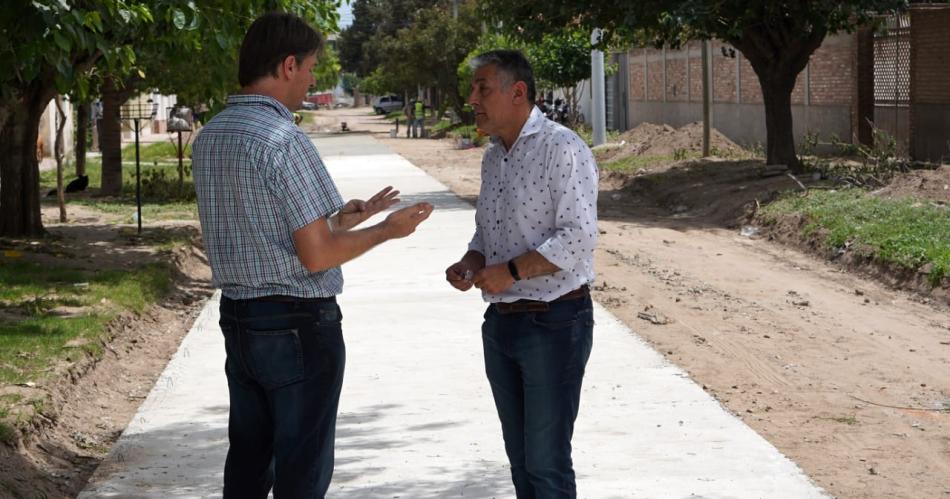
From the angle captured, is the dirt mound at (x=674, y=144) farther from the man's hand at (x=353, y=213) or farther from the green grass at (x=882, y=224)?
the man's hand at (x=353, y=213)

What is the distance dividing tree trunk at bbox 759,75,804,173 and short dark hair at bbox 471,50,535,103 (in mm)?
17470

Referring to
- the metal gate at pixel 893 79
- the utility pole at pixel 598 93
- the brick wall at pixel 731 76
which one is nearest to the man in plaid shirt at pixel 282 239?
the brick wall at pixel 731 76

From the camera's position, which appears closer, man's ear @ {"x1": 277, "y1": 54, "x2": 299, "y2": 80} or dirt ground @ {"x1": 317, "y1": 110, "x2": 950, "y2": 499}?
man's ear @ {"x1": 277, "y1": 54, "x2": 299, "y2": 80}

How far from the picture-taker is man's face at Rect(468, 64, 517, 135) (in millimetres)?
4559

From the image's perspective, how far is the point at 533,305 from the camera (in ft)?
14.7

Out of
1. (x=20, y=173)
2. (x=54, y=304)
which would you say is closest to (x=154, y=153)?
(x=20, y=173)

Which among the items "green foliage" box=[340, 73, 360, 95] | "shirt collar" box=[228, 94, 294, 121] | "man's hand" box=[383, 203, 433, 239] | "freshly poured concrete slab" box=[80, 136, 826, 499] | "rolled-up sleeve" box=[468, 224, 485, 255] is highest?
"green foliage" box=[340, 73, 360, 95]

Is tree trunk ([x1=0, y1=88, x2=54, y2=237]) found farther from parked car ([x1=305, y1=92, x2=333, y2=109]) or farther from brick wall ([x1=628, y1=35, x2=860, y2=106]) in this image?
parked car ([x1=305, y1=92, x2=333, y2=109])

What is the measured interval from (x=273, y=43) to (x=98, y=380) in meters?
5.15

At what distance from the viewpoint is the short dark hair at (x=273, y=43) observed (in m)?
4.09

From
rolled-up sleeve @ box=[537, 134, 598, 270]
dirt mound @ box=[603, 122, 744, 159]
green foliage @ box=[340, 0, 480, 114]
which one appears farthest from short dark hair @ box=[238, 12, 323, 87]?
green foliage @ box=[340, 0, 480, 114]

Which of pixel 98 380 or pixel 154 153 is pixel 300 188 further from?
pixel 154 153

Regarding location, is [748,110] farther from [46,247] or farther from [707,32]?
[46,247]

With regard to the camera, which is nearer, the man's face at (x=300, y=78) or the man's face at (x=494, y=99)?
the man's face at (x=300, y=78)
